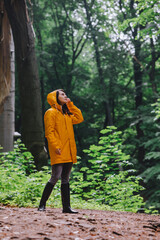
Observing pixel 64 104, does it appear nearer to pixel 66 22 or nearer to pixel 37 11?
pixel 37 11

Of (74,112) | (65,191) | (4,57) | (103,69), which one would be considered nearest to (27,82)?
(4,57)

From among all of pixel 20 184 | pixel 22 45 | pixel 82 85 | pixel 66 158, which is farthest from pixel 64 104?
pixel 82 85

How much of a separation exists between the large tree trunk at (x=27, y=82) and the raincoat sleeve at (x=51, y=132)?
4004 mm

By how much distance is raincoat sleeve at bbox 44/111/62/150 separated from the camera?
4.66m

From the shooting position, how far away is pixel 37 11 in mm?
20328

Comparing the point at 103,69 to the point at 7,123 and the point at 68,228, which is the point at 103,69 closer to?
the point at 7,123

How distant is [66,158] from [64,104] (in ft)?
3.03

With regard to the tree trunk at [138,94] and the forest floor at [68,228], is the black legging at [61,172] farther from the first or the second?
the tree trunk at [138,94]

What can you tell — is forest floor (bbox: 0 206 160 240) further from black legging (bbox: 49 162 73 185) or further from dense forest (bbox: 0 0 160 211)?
dense forest (bbox: 0 0 160 211)

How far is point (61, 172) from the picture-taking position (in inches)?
192

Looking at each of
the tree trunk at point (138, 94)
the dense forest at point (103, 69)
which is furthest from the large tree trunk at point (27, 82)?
the tree trunk at point (138, 94)

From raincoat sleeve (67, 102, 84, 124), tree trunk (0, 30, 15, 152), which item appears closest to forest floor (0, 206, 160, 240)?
raincoat sleeve (67, 102, 84, 124)

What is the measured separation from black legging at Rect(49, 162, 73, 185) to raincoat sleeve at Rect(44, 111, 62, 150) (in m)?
0.32

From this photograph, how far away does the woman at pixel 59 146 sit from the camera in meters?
4.69
